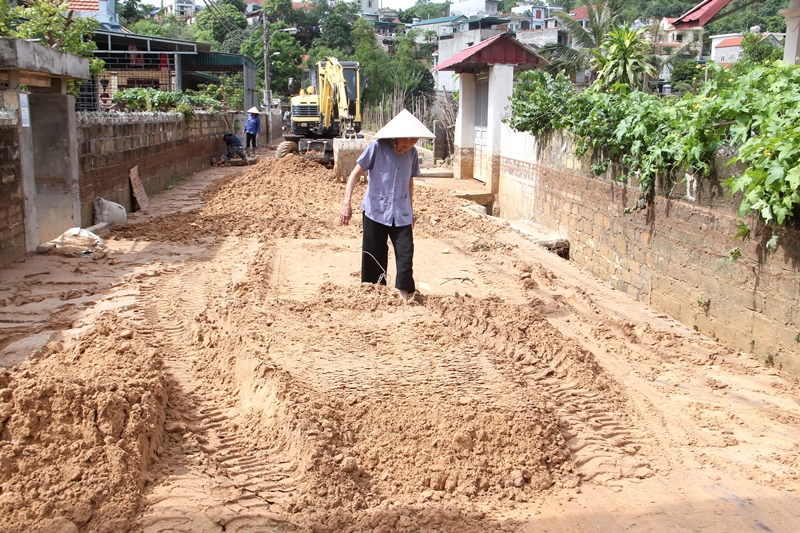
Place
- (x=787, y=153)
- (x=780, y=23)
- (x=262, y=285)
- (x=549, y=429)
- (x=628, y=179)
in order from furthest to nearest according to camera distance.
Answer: (x=780, y=23) → (x=628, y=179) → (x=262, y=285) → (x=787, y=153) → (x=549, y=429)

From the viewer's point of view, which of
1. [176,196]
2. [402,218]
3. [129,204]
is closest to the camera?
[402,218]

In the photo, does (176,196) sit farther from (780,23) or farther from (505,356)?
(780,23)

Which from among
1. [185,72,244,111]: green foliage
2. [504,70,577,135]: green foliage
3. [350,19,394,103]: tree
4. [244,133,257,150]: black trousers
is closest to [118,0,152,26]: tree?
[185,72,244,111]: green foliage

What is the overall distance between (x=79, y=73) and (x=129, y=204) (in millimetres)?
4096

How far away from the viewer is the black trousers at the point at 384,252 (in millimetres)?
6547

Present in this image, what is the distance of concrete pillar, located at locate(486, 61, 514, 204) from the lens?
16.5 metres

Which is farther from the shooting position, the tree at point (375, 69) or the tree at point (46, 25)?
the tree at point (375, 69)

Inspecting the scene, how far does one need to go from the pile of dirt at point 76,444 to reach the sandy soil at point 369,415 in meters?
0.01

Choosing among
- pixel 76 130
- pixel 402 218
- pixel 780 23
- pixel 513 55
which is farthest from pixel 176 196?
pixel 780 23

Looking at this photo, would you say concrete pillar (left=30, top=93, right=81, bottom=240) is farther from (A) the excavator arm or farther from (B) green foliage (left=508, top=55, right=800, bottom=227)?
(A) the excavator arm

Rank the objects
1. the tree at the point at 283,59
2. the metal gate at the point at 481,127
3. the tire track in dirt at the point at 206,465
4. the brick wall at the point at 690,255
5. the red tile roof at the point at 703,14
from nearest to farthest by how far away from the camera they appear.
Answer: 1. the tire track in dirt at the point at 206,465
2. the brick wall at the point at 690,255
3. the red tile roof at the point at 703,14
4. the metal gate at the point at 481,127
5. the tree at the point at 283,59

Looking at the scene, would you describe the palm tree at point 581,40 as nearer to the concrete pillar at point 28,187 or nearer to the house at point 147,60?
the house at point 147,60

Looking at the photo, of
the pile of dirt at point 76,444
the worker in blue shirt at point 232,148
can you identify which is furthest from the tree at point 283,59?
the pile of dirt at point 76,444

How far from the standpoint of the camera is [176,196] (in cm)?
1593
